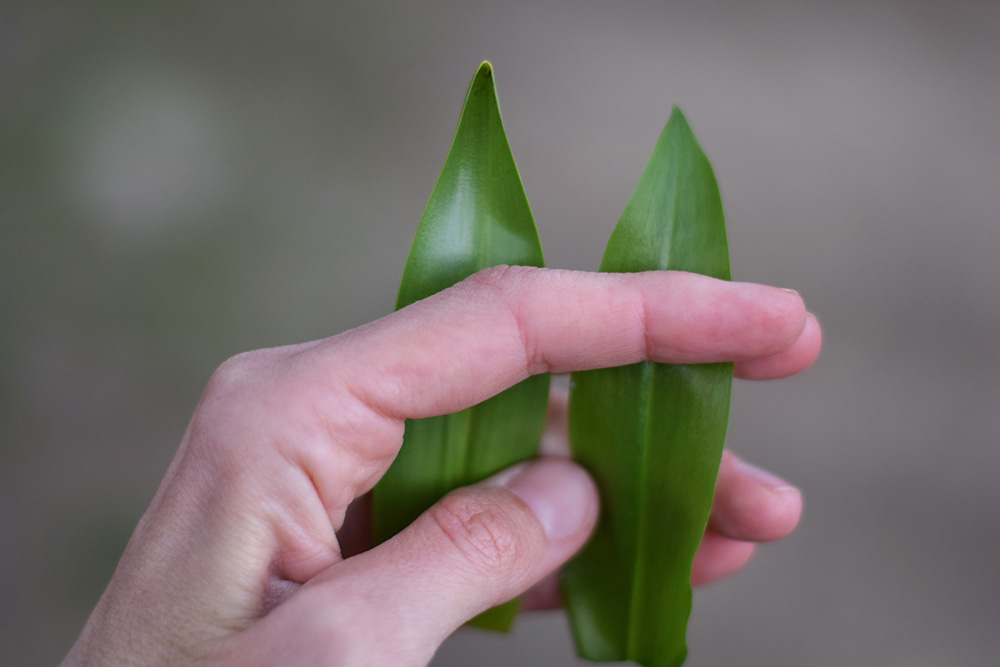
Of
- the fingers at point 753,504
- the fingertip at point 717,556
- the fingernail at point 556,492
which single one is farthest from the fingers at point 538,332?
the fingertip at point 717,556

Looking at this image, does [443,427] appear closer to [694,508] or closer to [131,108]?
[694,508]

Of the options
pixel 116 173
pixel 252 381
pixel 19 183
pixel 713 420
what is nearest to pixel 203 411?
pixel 252 381

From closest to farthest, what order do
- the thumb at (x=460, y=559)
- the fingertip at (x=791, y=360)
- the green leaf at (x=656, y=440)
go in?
the thumb at (x=460, y=559) < the green leaf at (x=656, y=440) < the fingertip at (x=791, y=360)

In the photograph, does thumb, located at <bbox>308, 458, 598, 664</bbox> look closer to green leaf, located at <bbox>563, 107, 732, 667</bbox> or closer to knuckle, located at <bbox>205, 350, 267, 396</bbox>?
green leaf, located at <bbox>563, 107, 732, 667</bbox>

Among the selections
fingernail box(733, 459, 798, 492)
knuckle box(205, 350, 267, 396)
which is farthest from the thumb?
fingernail box(733, 459, 798, 492)

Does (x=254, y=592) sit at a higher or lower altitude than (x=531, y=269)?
lower

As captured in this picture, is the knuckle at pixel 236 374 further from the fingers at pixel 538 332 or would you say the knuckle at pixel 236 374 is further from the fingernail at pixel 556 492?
the fingernail at pixel 556 492

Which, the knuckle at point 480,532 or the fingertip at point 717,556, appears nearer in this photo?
the knuckle at point 480,532
